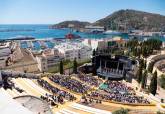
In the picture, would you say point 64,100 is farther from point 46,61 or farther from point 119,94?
point 46,61

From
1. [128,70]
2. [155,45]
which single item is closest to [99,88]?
[128,70]

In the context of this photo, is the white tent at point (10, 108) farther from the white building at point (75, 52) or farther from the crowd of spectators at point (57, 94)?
the white building at point (75, 52)

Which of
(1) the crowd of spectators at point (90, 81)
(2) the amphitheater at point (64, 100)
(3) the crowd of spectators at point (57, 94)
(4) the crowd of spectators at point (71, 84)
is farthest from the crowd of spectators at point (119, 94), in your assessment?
(3) the crowd of spectators at point (57, 94)

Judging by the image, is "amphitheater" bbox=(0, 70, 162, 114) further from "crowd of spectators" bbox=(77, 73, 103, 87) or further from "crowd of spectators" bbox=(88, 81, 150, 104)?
"crowd of spectators" bbox=(88, 81, 150, 104)

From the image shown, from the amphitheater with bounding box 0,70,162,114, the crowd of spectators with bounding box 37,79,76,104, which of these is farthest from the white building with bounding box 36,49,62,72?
the crowd of spectators with bounding box 37,79,76,104

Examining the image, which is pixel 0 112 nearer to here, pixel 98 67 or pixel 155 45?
pixel 98 67

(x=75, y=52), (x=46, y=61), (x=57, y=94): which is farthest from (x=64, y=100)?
(x=75, y=52)
